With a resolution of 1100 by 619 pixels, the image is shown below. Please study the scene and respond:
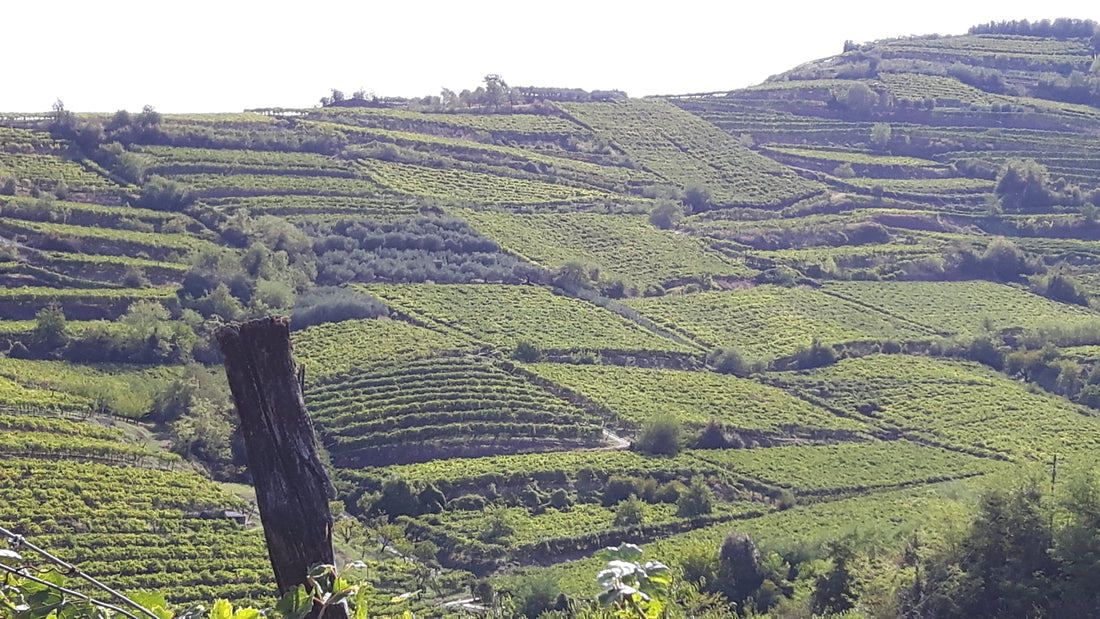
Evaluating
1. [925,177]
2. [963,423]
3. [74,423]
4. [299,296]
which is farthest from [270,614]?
[925,177]

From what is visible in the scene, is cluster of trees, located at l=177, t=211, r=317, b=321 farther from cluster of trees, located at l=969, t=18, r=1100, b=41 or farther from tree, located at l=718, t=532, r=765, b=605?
cluster of trees, located at l=969, t=18, r=1100, b=41

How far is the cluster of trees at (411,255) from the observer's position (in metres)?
59.1

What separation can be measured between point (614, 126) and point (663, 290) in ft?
117

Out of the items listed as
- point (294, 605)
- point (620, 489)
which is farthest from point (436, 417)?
point (294, 605)

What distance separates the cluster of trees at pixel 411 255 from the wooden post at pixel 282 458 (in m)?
53.6

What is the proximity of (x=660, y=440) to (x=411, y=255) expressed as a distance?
900 inches

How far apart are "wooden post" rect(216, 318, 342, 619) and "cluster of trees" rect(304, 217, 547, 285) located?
53631 millimetres

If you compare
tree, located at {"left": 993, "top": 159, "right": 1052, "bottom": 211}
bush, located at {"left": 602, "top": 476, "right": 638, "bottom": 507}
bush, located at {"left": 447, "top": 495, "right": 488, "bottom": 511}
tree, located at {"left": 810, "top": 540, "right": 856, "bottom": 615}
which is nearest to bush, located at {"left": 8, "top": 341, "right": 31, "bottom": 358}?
bush, located at {"left": 447, "top": 495, "right": 488, "bottom": 511}

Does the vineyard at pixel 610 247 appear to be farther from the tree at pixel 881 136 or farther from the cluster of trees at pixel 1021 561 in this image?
the cluster of trees at pixel 1021 561

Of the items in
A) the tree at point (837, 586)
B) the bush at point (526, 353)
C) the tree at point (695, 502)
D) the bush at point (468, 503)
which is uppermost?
the tree at point (837, 586)

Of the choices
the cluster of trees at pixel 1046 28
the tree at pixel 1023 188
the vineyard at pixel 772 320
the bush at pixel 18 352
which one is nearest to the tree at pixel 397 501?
the bush at pixel 18 352

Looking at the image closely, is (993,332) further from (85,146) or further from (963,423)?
(85,146)

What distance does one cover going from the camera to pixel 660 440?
43.3 metres

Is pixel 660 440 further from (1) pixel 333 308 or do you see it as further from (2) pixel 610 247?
(2) pixel 610 247
